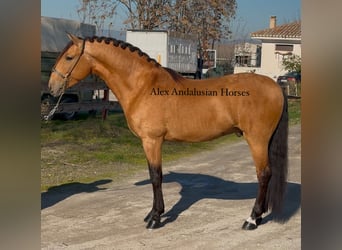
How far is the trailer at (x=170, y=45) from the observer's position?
4.52 m

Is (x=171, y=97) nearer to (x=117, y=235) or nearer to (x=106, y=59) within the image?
(x=106, y=59)

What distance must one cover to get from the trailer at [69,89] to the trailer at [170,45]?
0.53m

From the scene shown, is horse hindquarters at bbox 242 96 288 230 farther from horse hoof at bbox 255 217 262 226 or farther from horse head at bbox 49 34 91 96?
horse head at bbox 49 34 91 96

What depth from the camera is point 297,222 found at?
4.20 m

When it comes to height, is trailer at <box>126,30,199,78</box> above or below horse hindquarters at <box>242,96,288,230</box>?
above

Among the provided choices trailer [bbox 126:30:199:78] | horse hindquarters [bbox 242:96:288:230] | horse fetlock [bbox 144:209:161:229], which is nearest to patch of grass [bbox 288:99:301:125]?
horse hindquarters [bbox 242:96:288:230]

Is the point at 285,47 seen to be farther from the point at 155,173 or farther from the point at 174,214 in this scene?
the point at 174,214

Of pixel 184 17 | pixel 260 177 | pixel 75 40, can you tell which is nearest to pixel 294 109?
pixel 260 177

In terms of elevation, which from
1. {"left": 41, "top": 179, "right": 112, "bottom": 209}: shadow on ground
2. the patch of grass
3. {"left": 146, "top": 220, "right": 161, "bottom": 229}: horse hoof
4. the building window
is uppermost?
the building window

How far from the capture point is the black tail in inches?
157

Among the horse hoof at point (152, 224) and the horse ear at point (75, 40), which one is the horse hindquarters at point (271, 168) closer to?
the horse hoof at point (152, 224)

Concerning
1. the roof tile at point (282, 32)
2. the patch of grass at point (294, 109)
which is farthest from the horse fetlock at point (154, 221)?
the roof tile at point (282, 32)

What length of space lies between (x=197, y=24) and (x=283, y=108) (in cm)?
122
